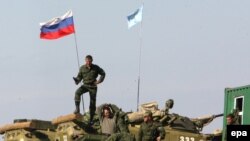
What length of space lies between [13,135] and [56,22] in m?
6.31

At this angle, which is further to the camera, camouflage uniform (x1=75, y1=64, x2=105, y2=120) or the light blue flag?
the light blue flag

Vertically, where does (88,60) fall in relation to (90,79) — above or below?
above

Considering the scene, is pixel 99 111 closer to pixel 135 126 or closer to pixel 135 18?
pixel 135 126

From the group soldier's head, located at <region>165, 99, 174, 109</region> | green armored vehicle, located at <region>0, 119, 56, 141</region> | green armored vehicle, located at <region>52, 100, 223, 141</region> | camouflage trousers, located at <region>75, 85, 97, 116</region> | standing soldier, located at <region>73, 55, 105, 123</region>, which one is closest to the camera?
green armored vehicle, located at <region>52, 100, 223, 141</region>

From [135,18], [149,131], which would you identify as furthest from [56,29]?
[149,131]

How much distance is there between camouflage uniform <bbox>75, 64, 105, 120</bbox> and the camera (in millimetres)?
28125

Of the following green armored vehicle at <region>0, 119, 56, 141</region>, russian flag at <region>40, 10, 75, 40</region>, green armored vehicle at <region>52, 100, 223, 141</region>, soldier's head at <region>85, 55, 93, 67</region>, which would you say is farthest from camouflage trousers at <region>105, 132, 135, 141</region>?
russian flag at <region>40, 10, 75, 40</region>

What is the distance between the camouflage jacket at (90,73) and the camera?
A: 2811 centimetres

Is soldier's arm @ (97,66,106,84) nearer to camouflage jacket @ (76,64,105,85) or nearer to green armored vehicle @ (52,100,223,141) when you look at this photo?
camouflage jacket @ (76,64,105,85)

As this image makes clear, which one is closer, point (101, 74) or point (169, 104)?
point (101, 74)

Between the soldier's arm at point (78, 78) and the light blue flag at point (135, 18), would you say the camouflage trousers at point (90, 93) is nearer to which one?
the soldier's arm at point (78, 78)

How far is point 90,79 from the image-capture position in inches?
1109

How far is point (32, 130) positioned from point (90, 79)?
2.30 m

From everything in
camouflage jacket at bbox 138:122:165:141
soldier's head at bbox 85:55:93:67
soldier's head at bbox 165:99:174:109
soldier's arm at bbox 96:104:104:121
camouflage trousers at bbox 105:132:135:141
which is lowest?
camouflage trousers at bbox 105:132:135:141
